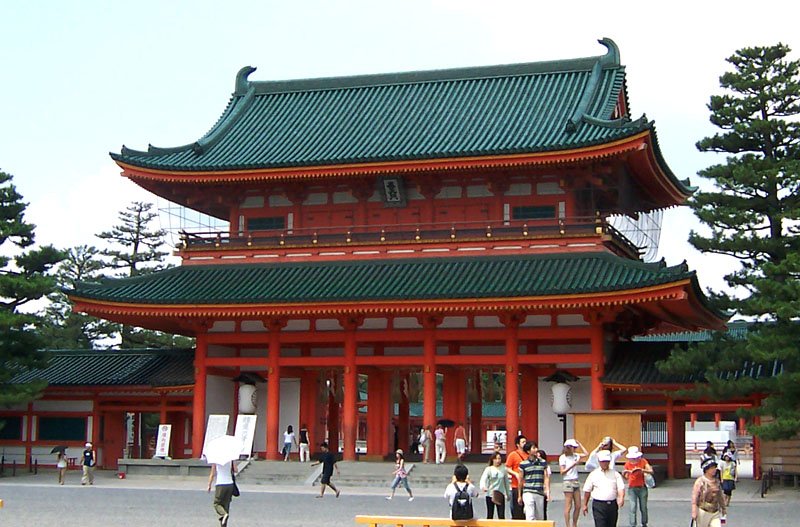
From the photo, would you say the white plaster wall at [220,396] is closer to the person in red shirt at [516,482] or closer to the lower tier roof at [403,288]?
the lower tier roof at [403,288]

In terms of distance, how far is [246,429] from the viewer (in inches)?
1608

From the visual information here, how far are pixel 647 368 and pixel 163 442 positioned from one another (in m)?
16.9

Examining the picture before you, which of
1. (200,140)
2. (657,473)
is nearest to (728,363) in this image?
(657,473)

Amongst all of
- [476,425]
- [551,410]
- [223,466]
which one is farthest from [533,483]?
[476,425]

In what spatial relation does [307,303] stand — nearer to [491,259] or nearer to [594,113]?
[491,259]

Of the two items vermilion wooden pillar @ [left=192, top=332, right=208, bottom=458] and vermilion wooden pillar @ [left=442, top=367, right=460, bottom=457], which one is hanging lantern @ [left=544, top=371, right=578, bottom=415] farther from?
vermilion wooden pillar @ [left=192, top=332, right=208, bottom=458]

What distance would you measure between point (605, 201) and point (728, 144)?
702 cm

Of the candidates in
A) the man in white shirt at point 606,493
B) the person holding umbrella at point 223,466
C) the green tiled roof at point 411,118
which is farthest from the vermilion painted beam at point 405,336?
the man in white shirt at point 606,493

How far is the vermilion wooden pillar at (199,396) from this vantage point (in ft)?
136

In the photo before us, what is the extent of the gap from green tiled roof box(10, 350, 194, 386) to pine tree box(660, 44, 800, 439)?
60.3 ft

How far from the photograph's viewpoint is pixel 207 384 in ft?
139

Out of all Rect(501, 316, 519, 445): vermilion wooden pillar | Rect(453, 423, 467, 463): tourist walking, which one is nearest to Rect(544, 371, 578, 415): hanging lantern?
Rect(501, 316, 519, 445): vermilion wooden pillar

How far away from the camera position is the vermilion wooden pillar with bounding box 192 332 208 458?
41444mm

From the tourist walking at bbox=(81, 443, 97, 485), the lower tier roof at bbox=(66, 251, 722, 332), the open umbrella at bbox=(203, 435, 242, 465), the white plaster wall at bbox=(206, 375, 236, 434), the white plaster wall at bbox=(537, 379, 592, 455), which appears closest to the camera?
the open umbrella at bbox=(203, 435, 242, 465)
